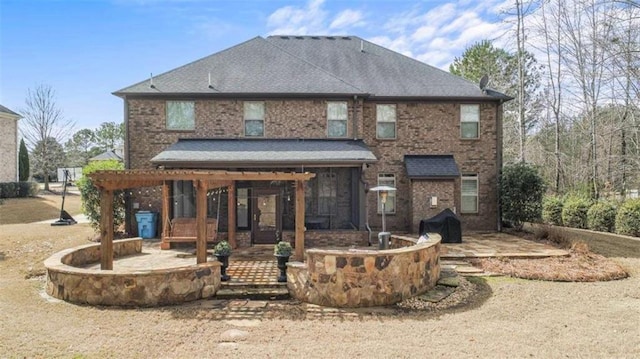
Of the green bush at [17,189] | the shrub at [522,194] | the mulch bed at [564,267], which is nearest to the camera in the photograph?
the mulch bed at [564,267]

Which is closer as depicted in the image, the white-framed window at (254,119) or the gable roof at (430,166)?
the gable roof at (430,166)

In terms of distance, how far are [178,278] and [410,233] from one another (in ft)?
33.1

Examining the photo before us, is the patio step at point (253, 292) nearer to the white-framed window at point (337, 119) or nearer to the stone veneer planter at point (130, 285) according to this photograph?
the stone veneer planter at point (130, 285)

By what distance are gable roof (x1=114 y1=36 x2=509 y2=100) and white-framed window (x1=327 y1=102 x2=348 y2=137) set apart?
665 mm

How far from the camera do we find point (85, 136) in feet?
223

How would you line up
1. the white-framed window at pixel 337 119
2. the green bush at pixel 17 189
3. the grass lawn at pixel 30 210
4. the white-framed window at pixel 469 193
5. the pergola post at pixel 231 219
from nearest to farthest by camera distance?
the pergola post at pixel 231 219 < the white-framed window at pixel 337 119 < the white-framed window at pixel 469 193 < the grass lawn at pixel 30 210 < the green bush at pixel 17 189

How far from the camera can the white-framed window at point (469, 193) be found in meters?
15.9

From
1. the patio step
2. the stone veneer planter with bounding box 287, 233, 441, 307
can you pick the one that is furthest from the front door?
the stone veneer planter with bounding box 287, 233, 441, 307

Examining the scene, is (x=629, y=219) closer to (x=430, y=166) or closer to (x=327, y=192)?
(x=430, y=166)

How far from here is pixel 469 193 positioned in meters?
15.9

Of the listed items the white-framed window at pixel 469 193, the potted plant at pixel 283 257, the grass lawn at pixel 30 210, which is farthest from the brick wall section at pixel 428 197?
the grass lawn at pixel 30 210

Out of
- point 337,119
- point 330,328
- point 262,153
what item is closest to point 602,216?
point 337,119

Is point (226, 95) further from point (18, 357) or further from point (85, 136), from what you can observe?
point (85, 136)

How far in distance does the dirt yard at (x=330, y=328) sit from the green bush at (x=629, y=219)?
7910mm
